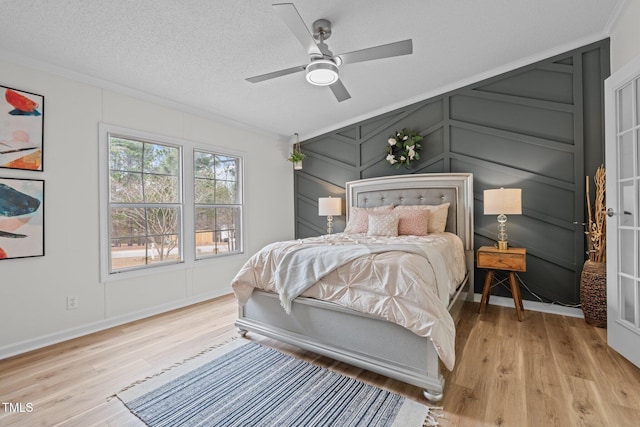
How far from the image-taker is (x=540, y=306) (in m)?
3.22

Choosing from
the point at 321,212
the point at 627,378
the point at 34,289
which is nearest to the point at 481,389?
the point at 627,378

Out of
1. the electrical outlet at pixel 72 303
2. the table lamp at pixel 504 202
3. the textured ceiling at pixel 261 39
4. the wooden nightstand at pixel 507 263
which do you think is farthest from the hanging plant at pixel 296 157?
the electrical outlet at pixel 72 303

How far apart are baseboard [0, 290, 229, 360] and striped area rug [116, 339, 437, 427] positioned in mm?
1321

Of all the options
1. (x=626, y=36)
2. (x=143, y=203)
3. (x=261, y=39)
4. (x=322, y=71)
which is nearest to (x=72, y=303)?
→ (x=143, y=203)

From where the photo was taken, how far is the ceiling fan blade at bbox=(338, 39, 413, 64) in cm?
200

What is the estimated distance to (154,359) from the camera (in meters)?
2.29

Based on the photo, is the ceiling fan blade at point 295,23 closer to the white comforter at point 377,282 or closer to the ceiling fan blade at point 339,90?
the ceiling fan blade at point 339,90

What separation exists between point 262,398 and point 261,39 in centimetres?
272

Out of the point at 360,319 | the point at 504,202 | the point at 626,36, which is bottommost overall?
the point at 360,319

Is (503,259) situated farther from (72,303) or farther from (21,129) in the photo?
(21,129)

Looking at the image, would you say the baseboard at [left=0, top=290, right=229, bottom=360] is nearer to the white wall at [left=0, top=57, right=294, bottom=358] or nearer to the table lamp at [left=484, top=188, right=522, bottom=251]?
the white wall at [left=0, top=57, right=294, bottom=358]

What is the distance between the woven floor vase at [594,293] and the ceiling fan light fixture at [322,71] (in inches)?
117

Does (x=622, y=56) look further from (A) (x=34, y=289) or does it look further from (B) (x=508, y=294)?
(A) (x=34, y=289)

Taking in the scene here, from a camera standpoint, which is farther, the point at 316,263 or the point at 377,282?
the point at 316,263
